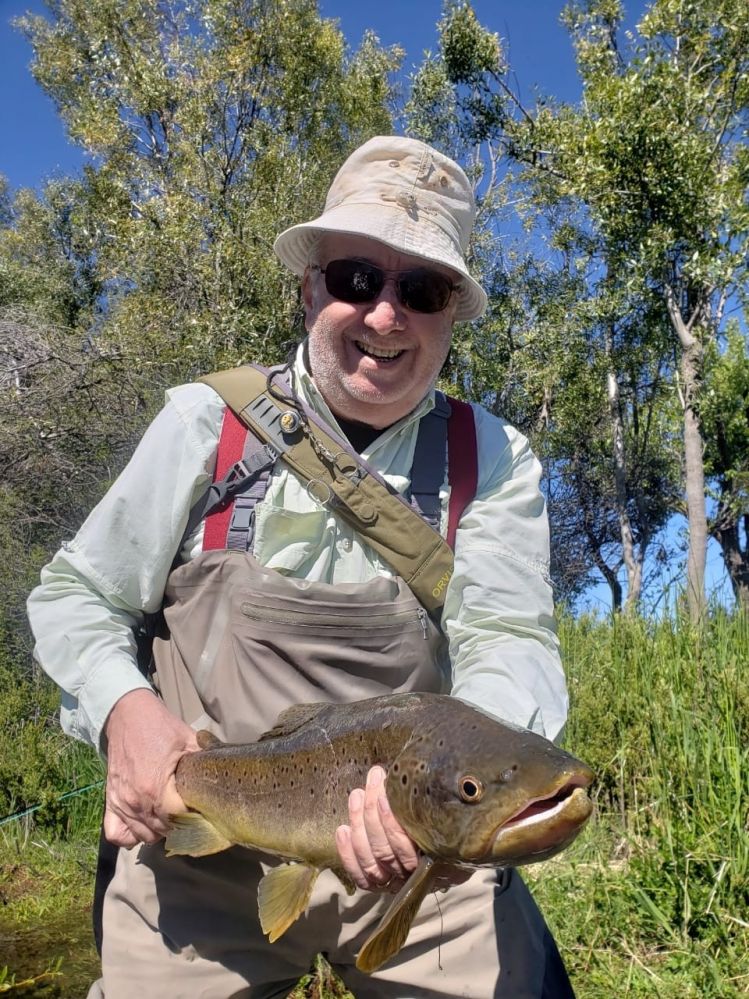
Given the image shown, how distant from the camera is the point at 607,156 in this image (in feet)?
53.3

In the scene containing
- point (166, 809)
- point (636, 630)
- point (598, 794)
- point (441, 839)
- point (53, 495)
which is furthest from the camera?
point (53, 495)

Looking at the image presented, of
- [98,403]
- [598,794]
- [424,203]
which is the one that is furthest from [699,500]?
[424,203]

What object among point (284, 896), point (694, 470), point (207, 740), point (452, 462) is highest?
point (694, 470)

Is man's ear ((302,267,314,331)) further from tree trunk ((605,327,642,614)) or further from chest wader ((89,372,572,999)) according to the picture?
tree trunk ((605,327,642,614))

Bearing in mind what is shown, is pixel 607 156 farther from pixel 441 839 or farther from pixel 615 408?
pixel 441 839

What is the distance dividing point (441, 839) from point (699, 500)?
18232mm

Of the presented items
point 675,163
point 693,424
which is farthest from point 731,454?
point 675,163

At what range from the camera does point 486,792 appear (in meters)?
1.69

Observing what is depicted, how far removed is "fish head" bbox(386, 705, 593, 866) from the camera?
1.59 metres

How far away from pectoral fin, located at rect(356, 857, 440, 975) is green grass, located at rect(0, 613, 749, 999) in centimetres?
194

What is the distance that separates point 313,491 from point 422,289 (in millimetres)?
738

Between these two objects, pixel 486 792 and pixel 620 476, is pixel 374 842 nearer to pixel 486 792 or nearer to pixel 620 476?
pixel 486 792

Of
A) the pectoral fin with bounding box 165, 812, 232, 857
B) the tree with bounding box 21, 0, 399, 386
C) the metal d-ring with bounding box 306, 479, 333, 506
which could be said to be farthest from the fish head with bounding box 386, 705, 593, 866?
the tree with bounding box 21, 0, 399, 386

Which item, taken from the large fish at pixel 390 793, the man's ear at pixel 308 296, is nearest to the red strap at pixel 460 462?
the man's ear at pixel 308 296
